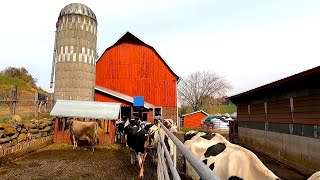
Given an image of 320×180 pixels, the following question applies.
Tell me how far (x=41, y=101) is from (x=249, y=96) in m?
13.7

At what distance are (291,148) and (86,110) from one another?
38.6 ft

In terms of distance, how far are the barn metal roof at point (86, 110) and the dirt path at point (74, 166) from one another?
3317 millimetres

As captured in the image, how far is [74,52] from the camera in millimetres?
23438

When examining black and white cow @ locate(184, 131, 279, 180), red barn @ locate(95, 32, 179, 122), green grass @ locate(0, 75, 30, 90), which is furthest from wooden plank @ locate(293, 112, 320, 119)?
green grass @ locate(0, 75, 30, 90)

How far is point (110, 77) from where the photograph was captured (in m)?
29.7

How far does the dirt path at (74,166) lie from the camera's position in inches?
322

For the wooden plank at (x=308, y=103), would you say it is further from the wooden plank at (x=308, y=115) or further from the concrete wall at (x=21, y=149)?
the concrete wall at (x=21, y=149)

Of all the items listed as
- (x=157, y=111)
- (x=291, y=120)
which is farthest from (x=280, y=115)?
(x=157, y=111)

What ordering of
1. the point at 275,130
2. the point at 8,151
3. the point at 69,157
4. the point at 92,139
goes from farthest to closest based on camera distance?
the point at 92,139 → the point at 275,130 → the point at 69,157 → the point at 8,151

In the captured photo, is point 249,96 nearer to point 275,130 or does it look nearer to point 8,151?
point 275,130

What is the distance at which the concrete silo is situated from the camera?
23.4 m

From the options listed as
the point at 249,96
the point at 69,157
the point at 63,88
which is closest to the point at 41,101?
the point at 63,88

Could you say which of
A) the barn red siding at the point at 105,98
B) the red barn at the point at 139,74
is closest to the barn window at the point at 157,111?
the red barn at the point at 139,74

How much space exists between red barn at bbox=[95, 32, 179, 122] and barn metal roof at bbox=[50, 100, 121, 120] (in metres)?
11.9
